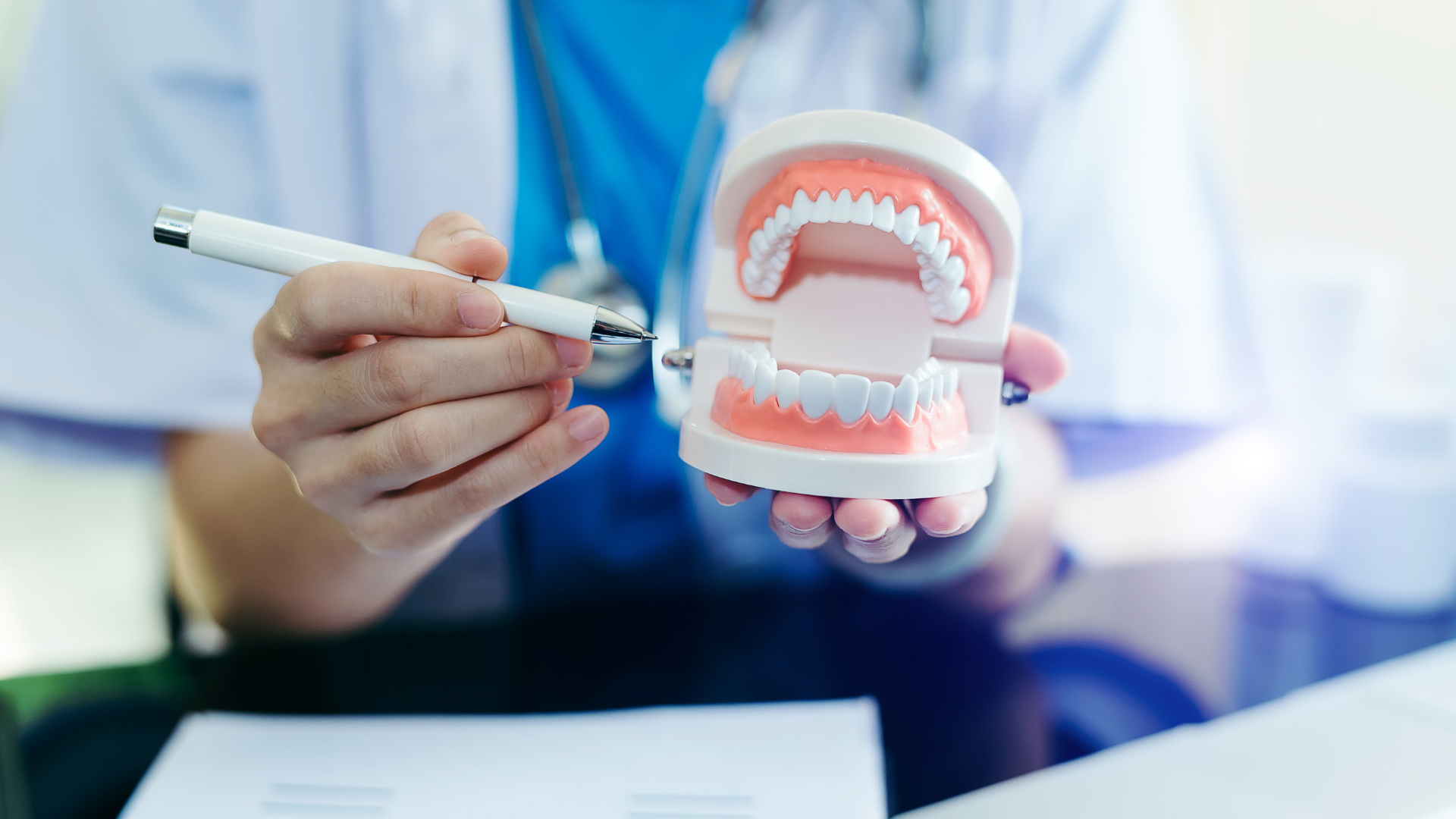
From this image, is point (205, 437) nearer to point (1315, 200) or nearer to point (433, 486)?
point (433, 486)

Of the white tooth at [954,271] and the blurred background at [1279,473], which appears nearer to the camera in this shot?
the white tooth at [954,271]

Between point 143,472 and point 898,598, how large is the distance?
2.37ft

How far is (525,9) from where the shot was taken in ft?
2.62

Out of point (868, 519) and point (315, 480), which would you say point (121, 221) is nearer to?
point (315, 480)

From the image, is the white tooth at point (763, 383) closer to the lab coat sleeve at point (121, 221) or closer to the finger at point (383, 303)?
the finger at point (383, 303)

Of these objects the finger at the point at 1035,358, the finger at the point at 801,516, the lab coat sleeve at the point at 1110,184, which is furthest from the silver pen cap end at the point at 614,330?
the lab coat sleeve at the point at 1110,184

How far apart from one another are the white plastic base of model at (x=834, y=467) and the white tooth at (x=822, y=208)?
0.11 metres

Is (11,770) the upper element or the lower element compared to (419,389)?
lower

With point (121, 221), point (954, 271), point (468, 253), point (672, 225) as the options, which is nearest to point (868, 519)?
point (954, 271)

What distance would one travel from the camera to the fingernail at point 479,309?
1.31 ft

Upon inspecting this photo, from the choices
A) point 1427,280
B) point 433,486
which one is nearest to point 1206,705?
point 433,486

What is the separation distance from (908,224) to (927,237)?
14 mm

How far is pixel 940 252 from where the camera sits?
409 mm

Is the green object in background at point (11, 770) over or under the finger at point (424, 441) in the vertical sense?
under
